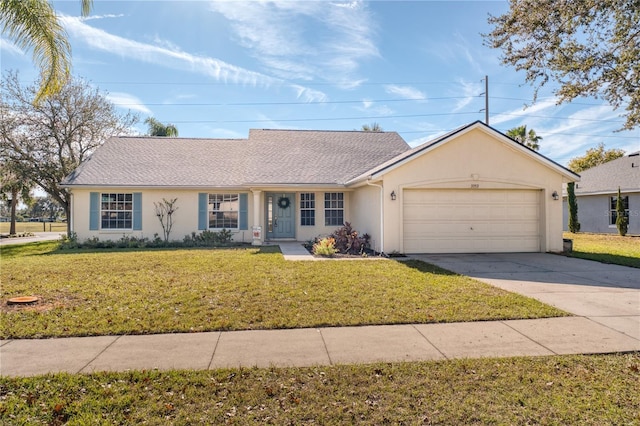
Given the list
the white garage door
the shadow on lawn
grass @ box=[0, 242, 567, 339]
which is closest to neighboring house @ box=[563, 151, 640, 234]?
the white garage door

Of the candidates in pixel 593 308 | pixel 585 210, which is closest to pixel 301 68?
pixel 593 308

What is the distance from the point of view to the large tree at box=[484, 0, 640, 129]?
9.06 metres

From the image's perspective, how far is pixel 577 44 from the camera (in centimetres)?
1005

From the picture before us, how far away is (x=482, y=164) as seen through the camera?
13.1 meters

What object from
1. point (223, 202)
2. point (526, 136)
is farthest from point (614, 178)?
point (223, 202)

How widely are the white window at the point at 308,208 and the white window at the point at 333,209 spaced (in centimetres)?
54


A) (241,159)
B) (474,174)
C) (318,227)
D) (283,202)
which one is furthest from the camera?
(241,159)

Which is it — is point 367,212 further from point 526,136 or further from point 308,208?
point 526,136

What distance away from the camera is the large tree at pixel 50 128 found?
19.5m

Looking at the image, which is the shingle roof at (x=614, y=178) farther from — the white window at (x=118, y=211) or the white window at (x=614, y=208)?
the white window at (x=118, y=211)

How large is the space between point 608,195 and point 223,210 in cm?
2307

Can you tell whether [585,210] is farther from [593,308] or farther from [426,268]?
[593,308]

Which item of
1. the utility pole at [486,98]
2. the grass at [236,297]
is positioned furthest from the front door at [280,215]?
the utility pole at [486,98]

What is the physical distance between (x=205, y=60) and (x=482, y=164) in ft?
39.8
